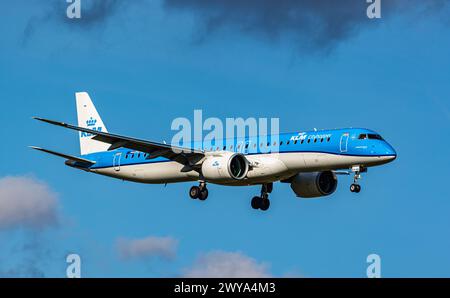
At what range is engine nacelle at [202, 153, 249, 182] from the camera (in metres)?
85.2

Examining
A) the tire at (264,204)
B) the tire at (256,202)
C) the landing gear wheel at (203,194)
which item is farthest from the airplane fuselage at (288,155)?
the tire at (256,202)

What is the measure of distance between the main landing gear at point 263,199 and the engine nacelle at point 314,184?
1980mm

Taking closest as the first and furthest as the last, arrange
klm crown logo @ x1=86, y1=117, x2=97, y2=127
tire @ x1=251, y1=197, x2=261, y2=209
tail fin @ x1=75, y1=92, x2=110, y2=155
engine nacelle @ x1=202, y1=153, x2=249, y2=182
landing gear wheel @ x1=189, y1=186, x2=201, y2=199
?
engine nacelle @ x1=202, y1=153, x2=249, y2=182 → landing gear wheel @ x1=189, y1=186, x2=201, y2=199 → tire @ x1=251, y1=197, x2=261, y2=209 → tail fin @ x1=75, y1=92, x2=110, y2=155 → klm crown logo @ x1=86, y1=117, x2=97, y2=127

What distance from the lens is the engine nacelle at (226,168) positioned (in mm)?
85250

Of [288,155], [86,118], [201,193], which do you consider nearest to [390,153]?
[288,155]

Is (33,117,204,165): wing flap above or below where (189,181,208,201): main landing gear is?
above

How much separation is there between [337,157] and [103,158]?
21.5 metres

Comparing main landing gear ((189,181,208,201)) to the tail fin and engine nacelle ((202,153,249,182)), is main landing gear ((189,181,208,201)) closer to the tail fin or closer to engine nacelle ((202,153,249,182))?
engine nacelle ((202,153,249,182))

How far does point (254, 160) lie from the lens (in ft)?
284

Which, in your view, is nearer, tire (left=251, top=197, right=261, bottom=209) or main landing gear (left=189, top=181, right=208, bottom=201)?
main landing gear (left=189, top=181, right=208, bottom=201)

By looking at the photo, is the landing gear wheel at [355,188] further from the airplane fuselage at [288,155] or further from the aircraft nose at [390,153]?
the aircraft nose at [390,153]

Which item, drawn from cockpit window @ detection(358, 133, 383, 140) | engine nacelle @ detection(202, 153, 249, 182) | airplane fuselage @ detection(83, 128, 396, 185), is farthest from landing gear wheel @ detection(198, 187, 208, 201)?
cockpit window @ detection(358, 133, 383, 140)
